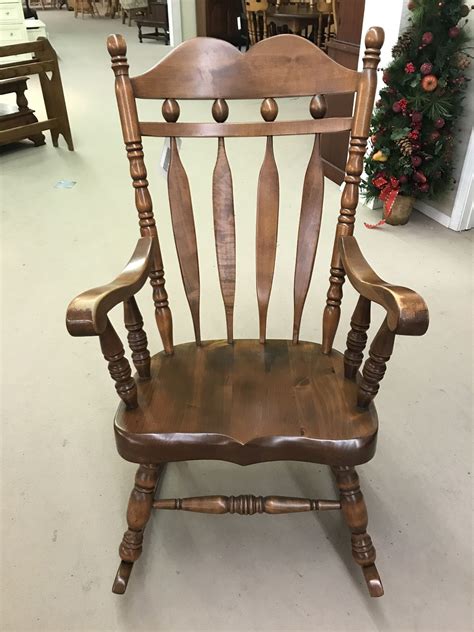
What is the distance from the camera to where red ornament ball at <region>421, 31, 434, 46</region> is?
2.22 m

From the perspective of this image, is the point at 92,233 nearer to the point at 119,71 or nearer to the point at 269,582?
the point at 119,71

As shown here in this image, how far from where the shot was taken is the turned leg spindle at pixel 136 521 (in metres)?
1.11

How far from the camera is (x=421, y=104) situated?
7.60 feet

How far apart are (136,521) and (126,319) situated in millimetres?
437

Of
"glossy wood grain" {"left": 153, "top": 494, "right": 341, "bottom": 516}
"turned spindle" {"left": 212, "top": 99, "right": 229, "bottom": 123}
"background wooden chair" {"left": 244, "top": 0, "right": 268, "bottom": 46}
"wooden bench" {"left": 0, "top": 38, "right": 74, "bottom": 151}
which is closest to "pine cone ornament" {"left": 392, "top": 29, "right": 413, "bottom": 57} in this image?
"turned spindle" {"left": 212, "top": 99, "right": 229, "bottom": 123}

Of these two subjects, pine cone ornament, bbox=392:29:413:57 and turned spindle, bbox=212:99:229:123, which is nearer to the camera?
turned spindle, bbox=212:99:229:123

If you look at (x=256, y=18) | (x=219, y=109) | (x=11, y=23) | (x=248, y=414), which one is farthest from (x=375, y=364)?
(x=256, y=18)

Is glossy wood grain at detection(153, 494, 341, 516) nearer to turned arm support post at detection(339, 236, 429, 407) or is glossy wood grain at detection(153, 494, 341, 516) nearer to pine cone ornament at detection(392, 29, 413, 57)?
turned arm support post at detection(339, 236, 429, 407)

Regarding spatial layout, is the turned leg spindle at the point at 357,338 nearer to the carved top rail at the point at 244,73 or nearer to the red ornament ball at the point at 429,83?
the carved top rail at the point at 244,73

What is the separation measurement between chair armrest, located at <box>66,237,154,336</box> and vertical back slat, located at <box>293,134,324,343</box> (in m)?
0.36

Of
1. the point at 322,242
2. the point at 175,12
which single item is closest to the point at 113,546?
the point at 322,242

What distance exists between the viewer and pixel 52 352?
185 centimetres

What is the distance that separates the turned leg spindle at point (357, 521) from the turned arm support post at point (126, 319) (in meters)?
0.46

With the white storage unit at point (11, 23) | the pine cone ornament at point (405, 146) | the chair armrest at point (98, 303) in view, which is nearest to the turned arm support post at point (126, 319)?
the chair armrest at point (98, 303)
